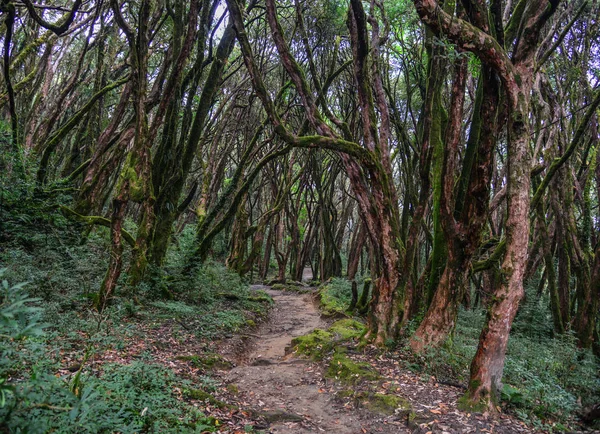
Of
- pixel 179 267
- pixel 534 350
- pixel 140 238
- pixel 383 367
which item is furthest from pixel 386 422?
pixel 179 267

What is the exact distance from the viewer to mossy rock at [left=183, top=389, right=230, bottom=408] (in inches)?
189

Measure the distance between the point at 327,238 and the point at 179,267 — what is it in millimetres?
11006

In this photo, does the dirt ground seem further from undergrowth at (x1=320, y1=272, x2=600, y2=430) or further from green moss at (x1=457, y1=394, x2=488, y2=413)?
undergrowth at (x1=320, y1=272, x2=600, y2=430)

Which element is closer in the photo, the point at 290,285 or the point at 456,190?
the point at 456,190

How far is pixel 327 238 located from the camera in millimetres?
20891

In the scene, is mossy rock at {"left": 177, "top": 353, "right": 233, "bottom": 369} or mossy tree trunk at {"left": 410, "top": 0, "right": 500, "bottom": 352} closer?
mossy tree trunk at {"left": 410, "top": 0, "right": 500, "bottom": 352}

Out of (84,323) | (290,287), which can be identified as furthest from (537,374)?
(290,287)

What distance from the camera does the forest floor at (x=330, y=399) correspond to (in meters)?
4.71

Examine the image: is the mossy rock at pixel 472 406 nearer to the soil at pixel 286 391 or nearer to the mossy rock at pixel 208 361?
the soil at pixel 286 391

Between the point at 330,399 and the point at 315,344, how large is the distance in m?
2.26

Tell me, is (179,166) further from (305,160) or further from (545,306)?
(545,306)

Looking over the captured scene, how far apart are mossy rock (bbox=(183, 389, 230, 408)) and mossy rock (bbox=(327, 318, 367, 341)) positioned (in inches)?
142

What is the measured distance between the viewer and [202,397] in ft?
A: 16.0

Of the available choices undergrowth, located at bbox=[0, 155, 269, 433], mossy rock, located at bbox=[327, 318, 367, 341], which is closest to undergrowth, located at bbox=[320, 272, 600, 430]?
mossy rock, located at bbox=[327, 318, 367, 341]
